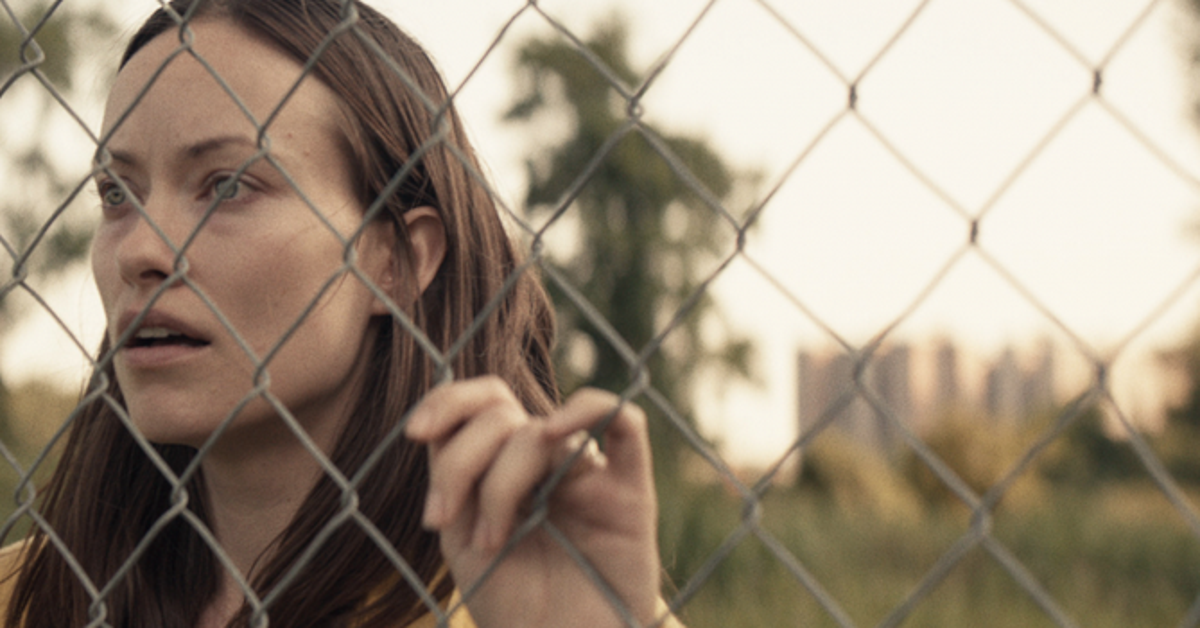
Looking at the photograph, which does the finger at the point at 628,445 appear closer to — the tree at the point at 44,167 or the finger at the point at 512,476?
the finger at the point at 512,476

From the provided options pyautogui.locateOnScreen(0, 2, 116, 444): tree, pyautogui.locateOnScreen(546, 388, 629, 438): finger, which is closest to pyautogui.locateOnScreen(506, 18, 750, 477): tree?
pyautogui.locateOnScreen(0, 2, 116, 444): tree

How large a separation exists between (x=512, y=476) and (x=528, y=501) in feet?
0.30

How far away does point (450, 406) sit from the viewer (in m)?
0.84

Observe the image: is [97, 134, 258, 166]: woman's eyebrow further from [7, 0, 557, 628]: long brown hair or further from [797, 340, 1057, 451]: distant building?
[797, 340, 1057, 451]: distant building

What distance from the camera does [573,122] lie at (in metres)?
7.62

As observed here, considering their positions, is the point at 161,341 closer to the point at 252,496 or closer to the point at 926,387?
the point at 252,496

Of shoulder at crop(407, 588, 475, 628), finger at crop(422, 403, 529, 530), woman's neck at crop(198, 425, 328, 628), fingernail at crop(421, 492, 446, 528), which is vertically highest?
finger at crop(422, 403, 529, 530)

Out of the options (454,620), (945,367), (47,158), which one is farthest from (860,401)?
(454,620)

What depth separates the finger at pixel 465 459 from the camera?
0.84 metres

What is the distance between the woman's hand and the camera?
32.6 inches

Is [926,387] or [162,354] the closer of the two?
[162,354]

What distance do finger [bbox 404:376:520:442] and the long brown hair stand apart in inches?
18.0

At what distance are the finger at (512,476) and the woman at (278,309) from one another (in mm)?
275

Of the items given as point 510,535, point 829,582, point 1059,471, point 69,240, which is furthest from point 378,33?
point 1059,471
